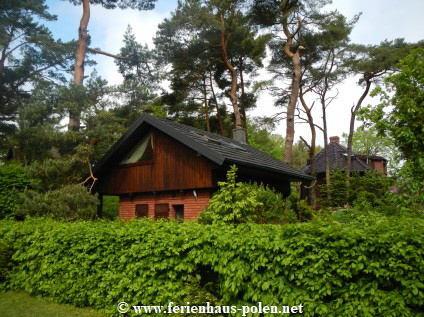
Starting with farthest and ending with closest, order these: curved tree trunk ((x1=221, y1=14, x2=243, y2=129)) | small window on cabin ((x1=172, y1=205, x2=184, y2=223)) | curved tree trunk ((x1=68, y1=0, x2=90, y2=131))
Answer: curved tree trunk ((x1=221, y1=14, x2=243, y2=129)), curved tree trunk ((x1=68, y1=0, x2=90, y2=131)), small window on cabin ((x1=172, y1=205, x2=184, y2=223))

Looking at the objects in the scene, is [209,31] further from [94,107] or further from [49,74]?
[49,74]

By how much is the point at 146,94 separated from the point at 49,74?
27.2 ft

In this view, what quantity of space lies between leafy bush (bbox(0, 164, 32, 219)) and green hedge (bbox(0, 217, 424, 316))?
20.2 ft

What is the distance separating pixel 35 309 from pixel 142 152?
26.4ft

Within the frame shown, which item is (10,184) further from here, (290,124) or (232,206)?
(290,124)

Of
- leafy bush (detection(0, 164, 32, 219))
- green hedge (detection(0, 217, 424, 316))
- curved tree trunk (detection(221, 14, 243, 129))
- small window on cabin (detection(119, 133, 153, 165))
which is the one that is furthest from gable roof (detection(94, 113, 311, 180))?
curved tree trunk (detection(221, 14, 243, 129))

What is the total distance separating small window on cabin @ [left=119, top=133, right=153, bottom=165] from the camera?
14312mm

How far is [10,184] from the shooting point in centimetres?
1397

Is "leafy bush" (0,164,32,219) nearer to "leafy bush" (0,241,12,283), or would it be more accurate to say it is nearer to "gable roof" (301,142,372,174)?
"leafy bush" (0,241,12,283)

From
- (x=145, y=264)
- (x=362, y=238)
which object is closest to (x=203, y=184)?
(x=145, y=264)

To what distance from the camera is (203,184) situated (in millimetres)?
12086

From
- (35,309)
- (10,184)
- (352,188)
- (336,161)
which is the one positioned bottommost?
(35,309)

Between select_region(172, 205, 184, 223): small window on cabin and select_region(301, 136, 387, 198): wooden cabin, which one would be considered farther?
select_region(301, 136, 387, 198): wooden cabin

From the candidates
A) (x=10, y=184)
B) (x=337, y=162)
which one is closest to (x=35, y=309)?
(x=10, y=184)
